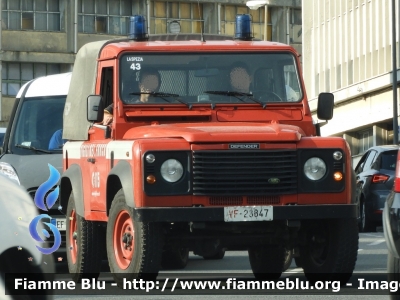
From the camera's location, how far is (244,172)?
12117 millimetres

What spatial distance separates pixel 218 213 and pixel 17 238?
4988mm

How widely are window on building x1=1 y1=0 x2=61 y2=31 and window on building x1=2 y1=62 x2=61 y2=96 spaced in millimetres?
2030

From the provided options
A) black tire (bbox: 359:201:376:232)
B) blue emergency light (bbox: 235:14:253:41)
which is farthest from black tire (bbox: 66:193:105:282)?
black tire (bbox: 359:201:376:232)

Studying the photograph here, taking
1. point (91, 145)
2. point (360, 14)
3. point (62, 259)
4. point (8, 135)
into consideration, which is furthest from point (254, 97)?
point (360, 14)

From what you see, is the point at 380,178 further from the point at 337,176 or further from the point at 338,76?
the point at 338,76

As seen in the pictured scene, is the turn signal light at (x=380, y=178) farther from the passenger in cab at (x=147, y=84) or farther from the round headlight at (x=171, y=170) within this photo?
the round headlight at (x=171, y=170)

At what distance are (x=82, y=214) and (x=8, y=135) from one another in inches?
189

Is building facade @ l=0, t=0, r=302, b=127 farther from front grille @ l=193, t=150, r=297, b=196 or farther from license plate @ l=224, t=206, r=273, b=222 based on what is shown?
license plate @ l=224, t=206, r=273, b=222

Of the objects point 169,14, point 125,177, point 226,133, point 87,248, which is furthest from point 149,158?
point 169,14

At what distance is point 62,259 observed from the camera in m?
16.7

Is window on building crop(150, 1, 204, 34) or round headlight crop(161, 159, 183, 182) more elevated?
window on building crop(150, 1, 204, 34)

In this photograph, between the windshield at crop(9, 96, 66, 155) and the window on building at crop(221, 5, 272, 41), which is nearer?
the windshield at crop(9, 96, 66, 155)

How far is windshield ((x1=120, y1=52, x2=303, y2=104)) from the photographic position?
44.0 feet

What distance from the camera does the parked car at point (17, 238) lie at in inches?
279
